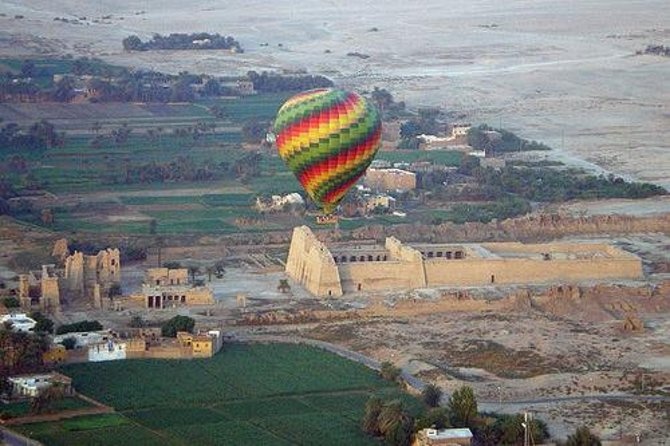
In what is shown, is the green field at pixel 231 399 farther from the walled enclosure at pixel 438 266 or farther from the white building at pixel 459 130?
the white building at pixel 459 130

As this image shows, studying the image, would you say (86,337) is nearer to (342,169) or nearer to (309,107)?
(309,107)

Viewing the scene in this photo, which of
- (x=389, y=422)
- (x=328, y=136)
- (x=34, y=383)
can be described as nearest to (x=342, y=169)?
(x=328, y=136)

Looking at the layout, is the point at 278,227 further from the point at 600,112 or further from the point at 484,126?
the point at 600,112

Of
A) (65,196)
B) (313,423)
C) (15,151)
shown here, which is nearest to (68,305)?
(313,423)

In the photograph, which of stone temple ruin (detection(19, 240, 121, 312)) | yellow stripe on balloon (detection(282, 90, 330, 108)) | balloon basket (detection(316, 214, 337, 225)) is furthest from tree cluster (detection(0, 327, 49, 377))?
balloon basket (detection(316, 214, 337, 225))

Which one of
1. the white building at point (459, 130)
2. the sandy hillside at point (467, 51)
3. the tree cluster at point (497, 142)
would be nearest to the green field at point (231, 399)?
the sandy hillside at point (467, 51)

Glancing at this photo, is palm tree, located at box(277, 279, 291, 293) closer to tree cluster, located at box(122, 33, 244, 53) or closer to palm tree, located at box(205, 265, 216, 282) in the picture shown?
palm tree, located at box(205, 265, 216, 282)
